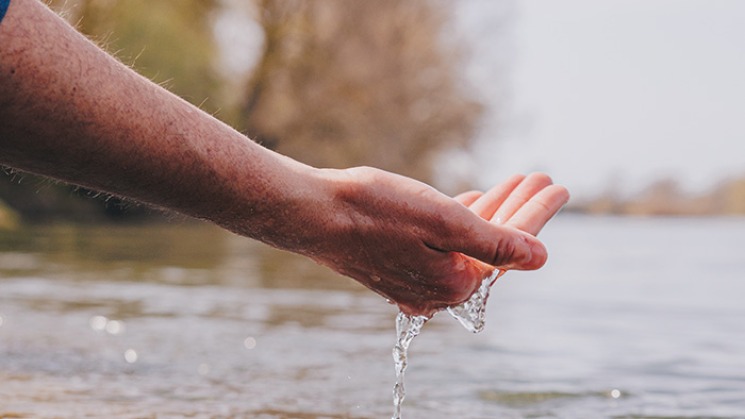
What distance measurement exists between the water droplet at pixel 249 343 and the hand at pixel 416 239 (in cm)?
245

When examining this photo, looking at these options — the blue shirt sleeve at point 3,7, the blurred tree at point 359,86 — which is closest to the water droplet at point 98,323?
the blue shirt sleeve at point 3,7

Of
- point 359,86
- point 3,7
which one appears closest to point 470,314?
point 3,7

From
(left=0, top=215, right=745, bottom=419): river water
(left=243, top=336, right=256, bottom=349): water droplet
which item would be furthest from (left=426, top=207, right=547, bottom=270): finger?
(left=243, top=336, right=256, bottom=349): water droplet

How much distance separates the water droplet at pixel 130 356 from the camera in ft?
14.5

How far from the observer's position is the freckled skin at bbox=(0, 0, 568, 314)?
1.89m

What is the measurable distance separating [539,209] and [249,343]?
272 centimetres

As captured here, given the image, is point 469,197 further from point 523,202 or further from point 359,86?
point 359,86

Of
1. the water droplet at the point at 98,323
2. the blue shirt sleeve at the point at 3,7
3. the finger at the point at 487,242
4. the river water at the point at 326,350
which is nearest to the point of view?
the blue shirt sleeve at the point at 3,7

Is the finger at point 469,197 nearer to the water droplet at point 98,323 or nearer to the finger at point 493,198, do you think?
the finger at point 493,198

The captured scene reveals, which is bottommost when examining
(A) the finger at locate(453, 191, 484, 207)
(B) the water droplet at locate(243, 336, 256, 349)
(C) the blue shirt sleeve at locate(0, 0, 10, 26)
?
(C) the blue shirt sleeve at locate(0, 0, 10, 26)

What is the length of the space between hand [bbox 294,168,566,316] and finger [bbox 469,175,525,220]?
161mm

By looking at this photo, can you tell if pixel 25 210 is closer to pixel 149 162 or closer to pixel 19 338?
pixel 19 338

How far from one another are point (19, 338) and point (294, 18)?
25984mm

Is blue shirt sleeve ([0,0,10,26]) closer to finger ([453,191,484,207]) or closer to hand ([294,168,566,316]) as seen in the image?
→ hand ([294,168,566,316])
